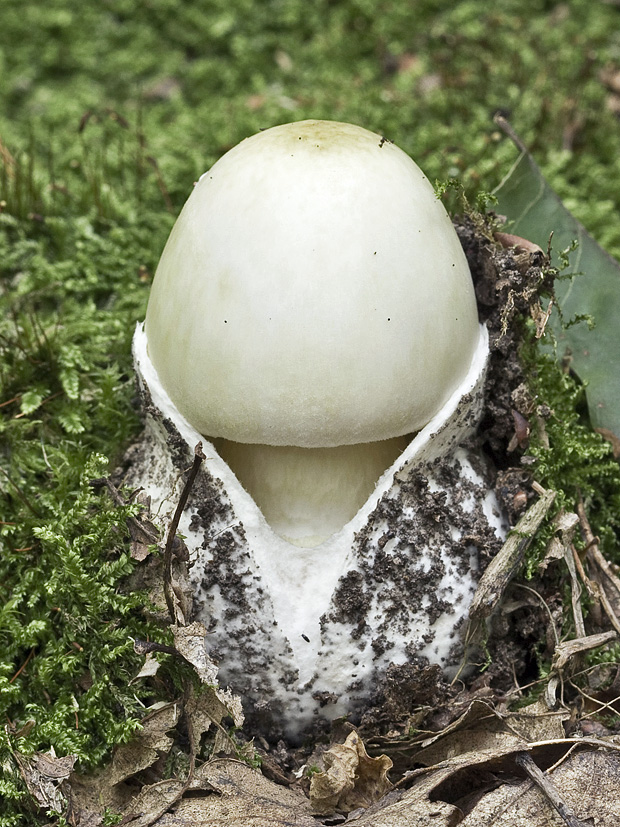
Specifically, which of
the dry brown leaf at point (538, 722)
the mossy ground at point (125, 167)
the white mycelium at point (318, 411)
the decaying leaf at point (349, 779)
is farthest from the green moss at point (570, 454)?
the decaying leaf at point (349, 779)

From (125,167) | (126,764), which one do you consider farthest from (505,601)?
(125,167)

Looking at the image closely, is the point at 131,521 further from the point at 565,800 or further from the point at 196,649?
the point at 565,800

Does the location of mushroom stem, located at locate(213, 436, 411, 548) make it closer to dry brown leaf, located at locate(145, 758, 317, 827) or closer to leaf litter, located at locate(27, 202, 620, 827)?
leaf litter, located at locate(27, 202, 620, 827)

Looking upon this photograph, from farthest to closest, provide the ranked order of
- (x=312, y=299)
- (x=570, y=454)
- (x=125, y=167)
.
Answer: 1. (x=125, y=167)
2. (x=570, y=454)
3. (x=312, y=299)

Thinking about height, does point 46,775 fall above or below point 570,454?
below

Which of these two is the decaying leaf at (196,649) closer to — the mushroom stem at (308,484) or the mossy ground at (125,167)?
the mossy ground at (125,167)

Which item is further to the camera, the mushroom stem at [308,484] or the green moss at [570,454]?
the green moss at [570,454]
